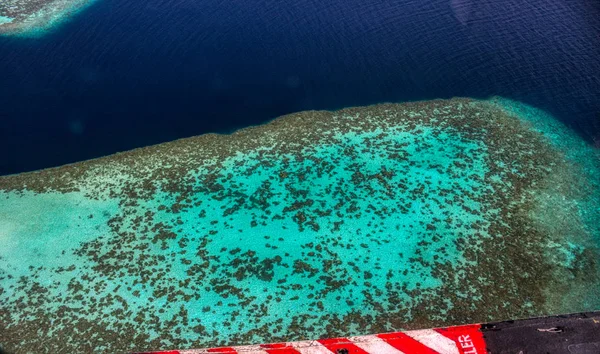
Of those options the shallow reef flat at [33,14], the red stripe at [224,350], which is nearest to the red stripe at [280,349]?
the red stripe at [224,350]

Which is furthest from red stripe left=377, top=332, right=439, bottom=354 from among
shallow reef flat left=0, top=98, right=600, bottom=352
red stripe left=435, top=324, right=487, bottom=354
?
shallow reef flat left=0, top=98, right=600, bottom=352

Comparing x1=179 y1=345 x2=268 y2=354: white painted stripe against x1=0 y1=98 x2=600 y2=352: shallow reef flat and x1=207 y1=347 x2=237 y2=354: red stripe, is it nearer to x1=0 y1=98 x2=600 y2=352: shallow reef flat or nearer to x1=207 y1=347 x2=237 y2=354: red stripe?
x1=207 y1=347 x2=237 y2=354: red stripe

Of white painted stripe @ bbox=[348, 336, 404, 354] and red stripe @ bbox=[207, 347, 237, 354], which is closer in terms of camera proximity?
white painted stripe @ bbox=[348, 336, 404, 354]

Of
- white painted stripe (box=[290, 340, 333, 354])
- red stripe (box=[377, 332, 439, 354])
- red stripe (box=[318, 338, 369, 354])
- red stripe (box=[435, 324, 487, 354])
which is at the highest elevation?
white painted stripe (box=[290, 340, 333, 354])

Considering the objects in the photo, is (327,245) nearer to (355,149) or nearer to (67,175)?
(355,149)

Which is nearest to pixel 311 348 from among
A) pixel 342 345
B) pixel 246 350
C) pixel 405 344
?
pixel 342 345

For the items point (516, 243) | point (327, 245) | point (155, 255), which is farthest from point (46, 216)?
point (516, 243)

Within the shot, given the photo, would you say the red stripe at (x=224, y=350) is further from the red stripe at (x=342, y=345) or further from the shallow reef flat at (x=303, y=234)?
the red stripe at (x=342, y=345)
